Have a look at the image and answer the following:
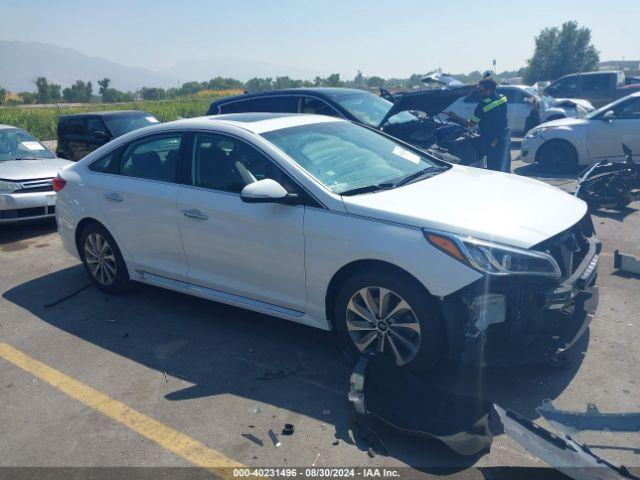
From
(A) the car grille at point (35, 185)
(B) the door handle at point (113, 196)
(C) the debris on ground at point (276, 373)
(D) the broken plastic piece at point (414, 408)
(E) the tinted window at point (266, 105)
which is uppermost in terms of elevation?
(E) the tinted window at point (266, 105)

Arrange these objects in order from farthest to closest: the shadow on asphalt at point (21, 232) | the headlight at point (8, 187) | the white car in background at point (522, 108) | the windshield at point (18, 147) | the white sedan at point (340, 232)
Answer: the white car in background at point (522, 108) < the windshield at point (18, 147) < the headlight at point (8, 187) < the shadow on asphalt at point (21, 232) < the white sedan at point (340, 232)

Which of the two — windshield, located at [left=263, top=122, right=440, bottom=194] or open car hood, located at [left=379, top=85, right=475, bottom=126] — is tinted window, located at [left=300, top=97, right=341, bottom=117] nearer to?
open car hood, located at [left=379, top=85, right=475, bottom=126]

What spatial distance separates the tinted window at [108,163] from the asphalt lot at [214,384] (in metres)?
1.25

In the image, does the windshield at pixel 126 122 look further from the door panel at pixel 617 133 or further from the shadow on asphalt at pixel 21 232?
the door panel at pixel 617 133

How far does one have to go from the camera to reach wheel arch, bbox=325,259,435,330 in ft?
11.5

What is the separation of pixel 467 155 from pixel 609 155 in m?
3.67

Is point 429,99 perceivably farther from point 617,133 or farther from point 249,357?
point 249,357

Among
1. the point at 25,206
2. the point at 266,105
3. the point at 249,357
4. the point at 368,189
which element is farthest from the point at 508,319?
the point at 25,206

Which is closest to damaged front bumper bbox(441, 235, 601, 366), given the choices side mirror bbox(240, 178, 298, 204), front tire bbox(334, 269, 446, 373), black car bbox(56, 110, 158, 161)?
front tire bbox(334, 269, 446, 373)

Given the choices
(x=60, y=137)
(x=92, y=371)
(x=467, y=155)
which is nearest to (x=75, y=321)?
(x=92, y=371)

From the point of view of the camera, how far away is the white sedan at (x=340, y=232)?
3.38 metres

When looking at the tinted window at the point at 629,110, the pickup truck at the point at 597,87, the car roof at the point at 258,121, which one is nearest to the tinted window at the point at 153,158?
the car roof at the point at 258,121

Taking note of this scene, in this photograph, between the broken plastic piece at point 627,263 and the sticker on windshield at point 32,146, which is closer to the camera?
the broken plastic piece at point 627,263

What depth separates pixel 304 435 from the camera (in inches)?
128
